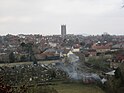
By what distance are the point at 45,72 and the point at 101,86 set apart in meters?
7.85

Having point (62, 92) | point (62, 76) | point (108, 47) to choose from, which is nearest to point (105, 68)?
point (62, 76)

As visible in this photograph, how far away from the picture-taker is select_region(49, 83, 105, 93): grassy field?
19.4 m

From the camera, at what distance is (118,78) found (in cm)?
1809

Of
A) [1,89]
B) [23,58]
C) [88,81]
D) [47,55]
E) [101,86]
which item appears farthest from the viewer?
[47,55]

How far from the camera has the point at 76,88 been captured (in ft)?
67.5

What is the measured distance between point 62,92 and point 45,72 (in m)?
7.93

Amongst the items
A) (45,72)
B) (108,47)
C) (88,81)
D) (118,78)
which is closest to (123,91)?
(118,78)

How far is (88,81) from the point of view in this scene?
22.6 metres

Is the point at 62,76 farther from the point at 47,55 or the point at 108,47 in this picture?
the point at 108,47

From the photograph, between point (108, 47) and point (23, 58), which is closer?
point (23, 58)

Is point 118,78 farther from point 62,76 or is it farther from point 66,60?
point 66,60

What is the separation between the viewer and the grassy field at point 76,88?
762 inches

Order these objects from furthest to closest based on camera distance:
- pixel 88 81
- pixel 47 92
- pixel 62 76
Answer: pixel 62 76 → pixel 88 81 → pixel 47 92

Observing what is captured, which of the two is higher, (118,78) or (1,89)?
(1,89)
